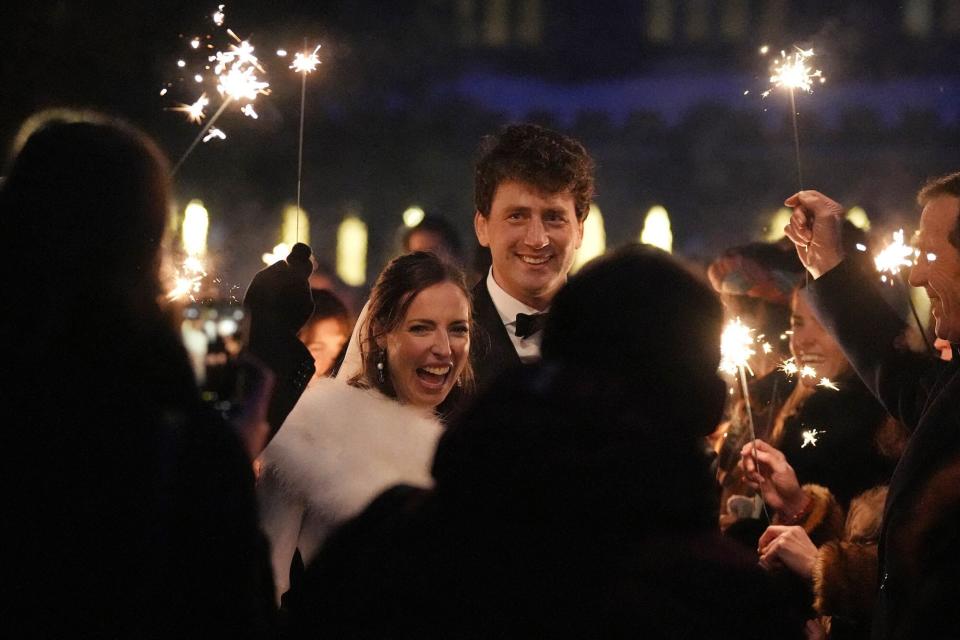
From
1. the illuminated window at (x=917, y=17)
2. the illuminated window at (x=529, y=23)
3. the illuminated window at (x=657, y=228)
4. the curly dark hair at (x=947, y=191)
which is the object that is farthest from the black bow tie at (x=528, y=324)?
the illuminated window at (x=529, y=23)

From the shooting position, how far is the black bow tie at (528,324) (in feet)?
11.9

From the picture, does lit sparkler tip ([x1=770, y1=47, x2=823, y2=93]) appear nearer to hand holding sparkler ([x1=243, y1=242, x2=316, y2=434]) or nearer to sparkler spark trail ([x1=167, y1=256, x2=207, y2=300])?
hand holding sparkler ([x1=243, y1=242, x2=316, y2=434])

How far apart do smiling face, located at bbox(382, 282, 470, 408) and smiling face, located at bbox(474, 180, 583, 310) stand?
1.08ft

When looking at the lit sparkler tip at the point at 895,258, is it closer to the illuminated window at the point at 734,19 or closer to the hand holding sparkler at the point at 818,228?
the hand holding sparkler at the point at 818,228

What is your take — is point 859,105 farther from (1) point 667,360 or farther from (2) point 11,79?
(1) point 667,360

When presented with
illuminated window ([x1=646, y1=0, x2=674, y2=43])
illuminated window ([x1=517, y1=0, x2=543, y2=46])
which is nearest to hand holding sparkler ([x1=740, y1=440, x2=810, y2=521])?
illuminated window ([x1=517, y1=0, x2=543, y2=46])

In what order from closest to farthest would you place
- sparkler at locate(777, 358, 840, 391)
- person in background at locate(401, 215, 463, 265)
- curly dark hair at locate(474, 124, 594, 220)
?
1. curly dark hair at locate(474, 124, 594, 220)
2. sparkler at locate(777, 358, 840, 391)
3. person in background at locate(401, 215, 463, 265)

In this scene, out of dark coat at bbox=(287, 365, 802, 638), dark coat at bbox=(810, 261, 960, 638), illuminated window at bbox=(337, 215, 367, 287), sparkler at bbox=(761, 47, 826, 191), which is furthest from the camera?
illuminated window at bbox=(337, 215, 367, 287)

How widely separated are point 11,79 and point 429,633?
7356 mm

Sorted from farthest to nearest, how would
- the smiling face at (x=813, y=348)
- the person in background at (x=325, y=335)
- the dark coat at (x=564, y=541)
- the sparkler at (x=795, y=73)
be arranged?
1. the person in background at (x=325, y=335)
2. the smiling face at (x=813, y=348)
3. the sparkler at (x=795, y=73)
4. the dark coat at (x=564, y=541)

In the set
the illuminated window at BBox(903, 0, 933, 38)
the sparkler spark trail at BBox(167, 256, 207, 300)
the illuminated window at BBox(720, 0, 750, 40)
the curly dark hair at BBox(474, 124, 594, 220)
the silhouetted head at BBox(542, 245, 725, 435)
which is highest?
the illuminated window at BBox(720, 0, 750, 40)

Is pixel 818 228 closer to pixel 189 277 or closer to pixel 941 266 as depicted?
pixel 941 266

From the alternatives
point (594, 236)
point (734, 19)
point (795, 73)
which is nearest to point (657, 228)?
point (594, 236)

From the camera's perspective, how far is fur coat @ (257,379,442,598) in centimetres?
286
